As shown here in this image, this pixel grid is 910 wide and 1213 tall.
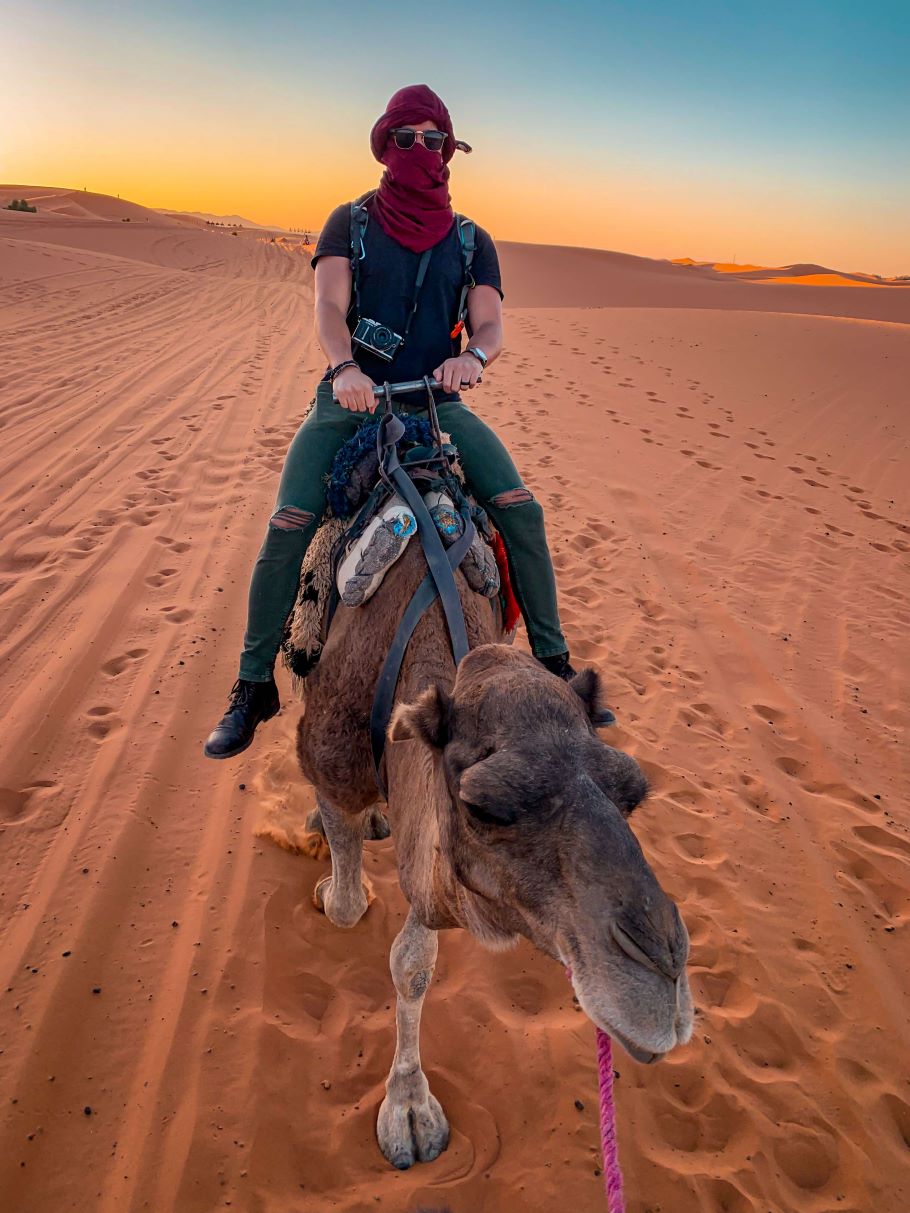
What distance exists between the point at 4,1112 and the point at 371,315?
333 cm

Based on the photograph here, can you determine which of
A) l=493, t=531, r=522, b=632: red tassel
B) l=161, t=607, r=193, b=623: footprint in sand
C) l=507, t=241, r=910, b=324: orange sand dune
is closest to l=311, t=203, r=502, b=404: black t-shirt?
l=493, t=531, r=522, b=632: red tassel

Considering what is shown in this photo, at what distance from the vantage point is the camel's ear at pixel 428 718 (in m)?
1.66

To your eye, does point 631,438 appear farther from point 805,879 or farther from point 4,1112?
point 4,1112

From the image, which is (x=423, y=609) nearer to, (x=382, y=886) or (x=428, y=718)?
(x=428, y=718)

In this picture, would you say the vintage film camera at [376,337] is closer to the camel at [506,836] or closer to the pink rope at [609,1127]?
the camel at [506,836]

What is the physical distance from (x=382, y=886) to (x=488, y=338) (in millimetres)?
2653

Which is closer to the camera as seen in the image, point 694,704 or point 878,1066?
point 878,1066

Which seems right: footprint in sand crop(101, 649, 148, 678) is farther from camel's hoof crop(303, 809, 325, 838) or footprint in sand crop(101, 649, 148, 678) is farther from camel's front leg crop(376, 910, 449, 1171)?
camel's front leg crop(376, 910, 449, 1171)

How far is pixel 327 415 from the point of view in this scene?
9.95 ft

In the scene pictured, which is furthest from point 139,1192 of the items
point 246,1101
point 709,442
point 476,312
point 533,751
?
point 709,442

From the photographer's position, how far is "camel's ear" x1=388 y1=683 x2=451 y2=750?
5.45 feet

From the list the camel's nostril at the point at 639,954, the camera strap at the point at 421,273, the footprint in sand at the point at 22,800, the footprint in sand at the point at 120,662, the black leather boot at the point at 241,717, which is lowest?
the footprint in sand at the point at 22,800

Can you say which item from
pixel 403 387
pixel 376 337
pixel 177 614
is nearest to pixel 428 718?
pixel 403 387

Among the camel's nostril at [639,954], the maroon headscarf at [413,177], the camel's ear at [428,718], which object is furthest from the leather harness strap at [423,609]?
the maroon headscarf at [413,177]
